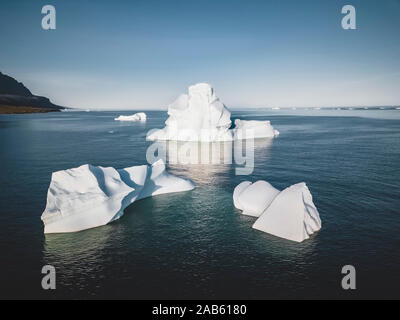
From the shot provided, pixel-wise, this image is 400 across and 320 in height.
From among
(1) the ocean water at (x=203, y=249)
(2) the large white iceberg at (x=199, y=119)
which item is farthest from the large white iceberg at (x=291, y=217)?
(2) the large white iceberg at (x=199, y=119)

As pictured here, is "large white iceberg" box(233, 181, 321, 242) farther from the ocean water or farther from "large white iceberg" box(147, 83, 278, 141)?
"large white iceberg" box(147, 83, 278, 141)

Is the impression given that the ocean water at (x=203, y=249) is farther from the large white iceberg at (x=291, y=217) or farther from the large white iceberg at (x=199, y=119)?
the large white iceberg at (x=199, y=119)

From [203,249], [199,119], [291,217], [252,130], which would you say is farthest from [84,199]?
[252,130]

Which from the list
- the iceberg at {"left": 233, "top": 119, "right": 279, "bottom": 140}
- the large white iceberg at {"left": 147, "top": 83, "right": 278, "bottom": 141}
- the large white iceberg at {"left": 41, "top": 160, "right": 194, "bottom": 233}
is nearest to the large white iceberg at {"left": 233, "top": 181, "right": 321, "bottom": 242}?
the large white iceberg at {"left": 41, "top": 160, "right": 194, "bottom": 233}

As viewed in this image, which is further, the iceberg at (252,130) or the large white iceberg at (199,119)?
the iceberg at (252,130)

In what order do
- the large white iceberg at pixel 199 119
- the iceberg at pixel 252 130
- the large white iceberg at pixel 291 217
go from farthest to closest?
the iceberg at pixel 252 130, the large white iceberg at pixel 199 119, the large white iceberg at pixel 291 217

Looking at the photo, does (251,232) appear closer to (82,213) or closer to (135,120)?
(82,213)

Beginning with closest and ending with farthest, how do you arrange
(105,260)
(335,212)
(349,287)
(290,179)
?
(349,287), (105,260), (335,212), (290,179)
